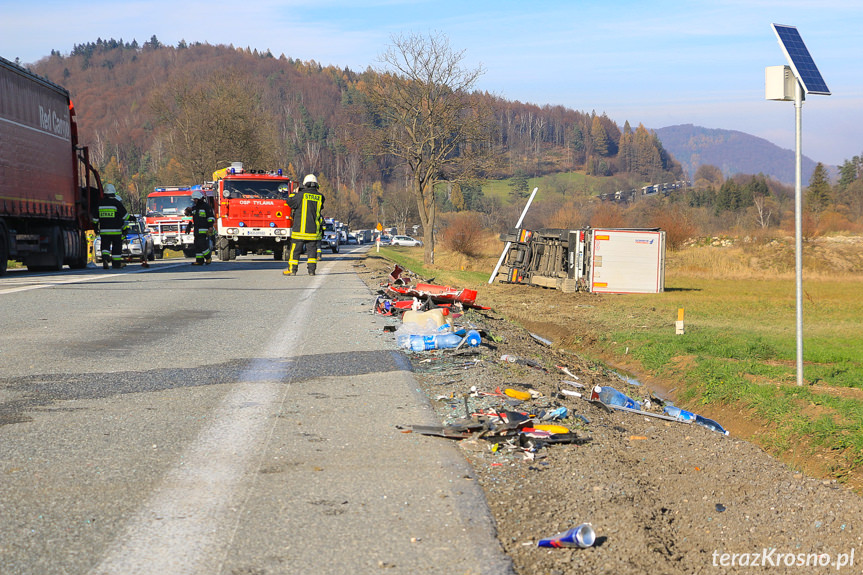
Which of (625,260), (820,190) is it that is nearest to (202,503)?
(625,260)

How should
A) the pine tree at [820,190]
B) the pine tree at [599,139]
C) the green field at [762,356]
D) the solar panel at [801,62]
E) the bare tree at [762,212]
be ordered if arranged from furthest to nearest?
the pine tree at [599,139] < the pine tree at [820,190] < the bare tree at [762,212] < the solar panel at [801,62] < the green field at [762,356]

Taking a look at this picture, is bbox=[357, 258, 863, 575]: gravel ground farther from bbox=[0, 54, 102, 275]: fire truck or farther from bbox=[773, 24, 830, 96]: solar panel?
bbox=[0, 54, 102, 275]: fire truck

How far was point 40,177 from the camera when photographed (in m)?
21.4

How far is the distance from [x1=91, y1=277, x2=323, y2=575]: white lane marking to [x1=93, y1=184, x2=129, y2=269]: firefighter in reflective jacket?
57.3 ft

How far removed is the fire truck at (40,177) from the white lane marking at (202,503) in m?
16.7

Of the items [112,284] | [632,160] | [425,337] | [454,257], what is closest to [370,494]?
[425,337]

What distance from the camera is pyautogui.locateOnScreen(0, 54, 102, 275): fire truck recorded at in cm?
1995

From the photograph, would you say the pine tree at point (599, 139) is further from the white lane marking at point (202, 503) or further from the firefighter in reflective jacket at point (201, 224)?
the white lane marking at point (202, 503)

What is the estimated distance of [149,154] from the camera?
501 ft

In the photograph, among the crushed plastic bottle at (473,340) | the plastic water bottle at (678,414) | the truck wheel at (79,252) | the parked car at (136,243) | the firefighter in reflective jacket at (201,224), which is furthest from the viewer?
the parked car at (136,243)

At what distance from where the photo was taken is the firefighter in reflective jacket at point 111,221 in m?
22.0

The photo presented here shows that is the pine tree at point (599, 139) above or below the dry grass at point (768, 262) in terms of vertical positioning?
above

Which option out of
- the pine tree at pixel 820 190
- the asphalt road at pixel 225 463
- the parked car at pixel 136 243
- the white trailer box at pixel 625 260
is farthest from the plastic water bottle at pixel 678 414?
the pine tree at pixel 820 190

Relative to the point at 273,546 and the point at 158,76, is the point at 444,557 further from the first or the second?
the point at 158,76
